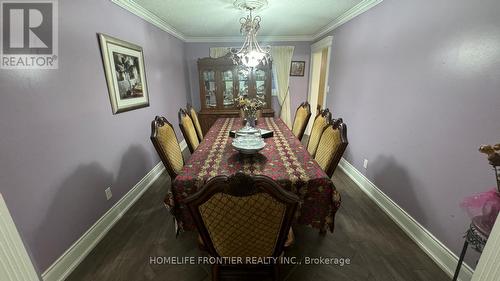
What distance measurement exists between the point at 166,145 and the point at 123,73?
1169 mm

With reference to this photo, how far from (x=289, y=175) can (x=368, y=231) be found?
1148 millimetres

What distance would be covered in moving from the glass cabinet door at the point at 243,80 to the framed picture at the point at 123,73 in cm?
214

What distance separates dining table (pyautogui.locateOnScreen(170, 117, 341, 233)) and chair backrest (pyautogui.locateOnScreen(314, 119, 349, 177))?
145 millimetres

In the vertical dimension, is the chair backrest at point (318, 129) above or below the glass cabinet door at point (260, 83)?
below

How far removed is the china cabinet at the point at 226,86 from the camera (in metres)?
4.16

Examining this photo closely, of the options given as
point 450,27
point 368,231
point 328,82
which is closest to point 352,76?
point 328,82

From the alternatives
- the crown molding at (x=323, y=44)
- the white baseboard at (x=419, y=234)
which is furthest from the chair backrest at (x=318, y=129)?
the crown molding at (x=323, y=44)

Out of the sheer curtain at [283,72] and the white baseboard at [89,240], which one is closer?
the white baseboard at [89,240]

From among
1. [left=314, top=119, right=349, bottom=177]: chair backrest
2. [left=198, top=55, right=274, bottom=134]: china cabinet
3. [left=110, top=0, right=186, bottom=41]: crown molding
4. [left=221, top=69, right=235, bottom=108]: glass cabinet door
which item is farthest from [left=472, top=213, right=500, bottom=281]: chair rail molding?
[left=221, top=69, right=235, bottom=108]: glass cabinet door

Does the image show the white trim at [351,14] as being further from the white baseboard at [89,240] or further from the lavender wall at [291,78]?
the white baseboard at [89,240]

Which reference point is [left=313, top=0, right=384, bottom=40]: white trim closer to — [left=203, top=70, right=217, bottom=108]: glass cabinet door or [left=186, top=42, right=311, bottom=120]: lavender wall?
[left=186, top=42, right=311, bottom=120]: lavender wall

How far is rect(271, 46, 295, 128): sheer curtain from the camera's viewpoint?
4293 mm

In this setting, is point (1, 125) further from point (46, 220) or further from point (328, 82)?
point (328, 82)

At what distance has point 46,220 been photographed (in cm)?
131
